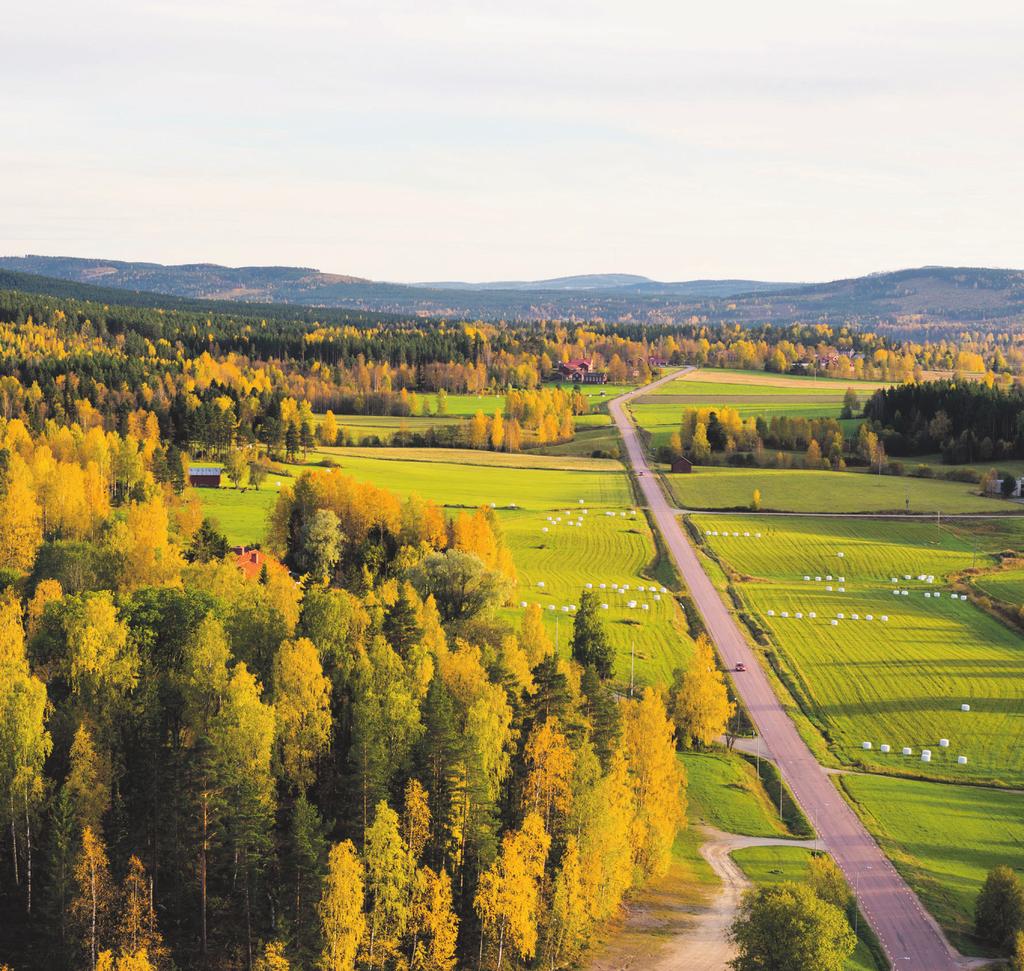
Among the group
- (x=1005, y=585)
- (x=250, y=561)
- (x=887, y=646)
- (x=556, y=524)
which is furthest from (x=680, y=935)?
(x=556, y=524)

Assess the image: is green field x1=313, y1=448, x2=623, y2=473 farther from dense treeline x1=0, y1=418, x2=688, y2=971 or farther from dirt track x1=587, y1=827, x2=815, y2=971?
dirt track x1=587, y1=827, x2=815, y2=971

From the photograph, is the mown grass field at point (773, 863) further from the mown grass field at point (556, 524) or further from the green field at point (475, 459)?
the green field at point (475, 459)

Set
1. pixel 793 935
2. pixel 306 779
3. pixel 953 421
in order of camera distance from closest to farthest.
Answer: pixel 793 935
pixel 306 779
pixel 953 421

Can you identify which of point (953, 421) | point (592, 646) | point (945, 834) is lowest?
point (945, 834)

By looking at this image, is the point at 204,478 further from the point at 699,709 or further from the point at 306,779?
the point at 306,779

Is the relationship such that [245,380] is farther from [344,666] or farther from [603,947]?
[603,947]

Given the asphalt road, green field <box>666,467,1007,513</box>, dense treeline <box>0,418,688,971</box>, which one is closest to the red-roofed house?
dense treeline <box>0,418,688,971</box>

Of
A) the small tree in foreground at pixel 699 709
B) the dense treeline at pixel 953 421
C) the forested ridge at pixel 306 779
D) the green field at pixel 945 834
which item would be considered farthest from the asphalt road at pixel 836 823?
the dense treeline at pixel 953 421
